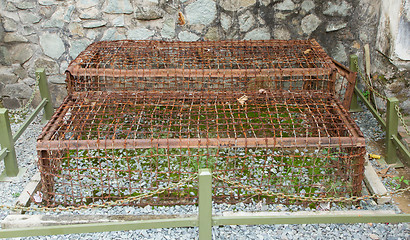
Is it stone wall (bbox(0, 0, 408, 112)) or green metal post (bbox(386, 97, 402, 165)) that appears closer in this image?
green metal post (bbox(386, 97, 402, 165))

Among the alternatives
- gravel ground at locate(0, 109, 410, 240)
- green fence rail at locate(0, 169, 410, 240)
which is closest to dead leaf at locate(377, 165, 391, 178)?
gravel ground at locate(0, 109, 410, 240)

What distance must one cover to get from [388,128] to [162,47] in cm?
257

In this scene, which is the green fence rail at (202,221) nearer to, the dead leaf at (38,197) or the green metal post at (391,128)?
the dead leaf at (38,197)

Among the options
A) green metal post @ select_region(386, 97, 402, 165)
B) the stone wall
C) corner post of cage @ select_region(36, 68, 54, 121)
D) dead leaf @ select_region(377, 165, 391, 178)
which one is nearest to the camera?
green metal post @ select_region(386, 97, 402, 165)

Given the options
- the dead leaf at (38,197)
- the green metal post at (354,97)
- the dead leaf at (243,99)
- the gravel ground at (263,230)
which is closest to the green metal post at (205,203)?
the gravel ground at (263,230)

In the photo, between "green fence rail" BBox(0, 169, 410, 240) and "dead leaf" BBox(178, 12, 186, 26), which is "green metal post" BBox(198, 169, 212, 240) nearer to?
"green fence rail" BBox(0, 169, 410, 240)

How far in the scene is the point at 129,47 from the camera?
4762 mm

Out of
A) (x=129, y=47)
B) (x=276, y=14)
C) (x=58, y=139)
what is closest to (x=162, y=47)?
(x=129, y=47)

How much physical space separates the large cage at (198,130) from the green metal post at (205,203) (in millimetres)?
624

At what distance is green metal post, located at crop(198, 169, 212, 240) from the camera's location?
2629 millimetres

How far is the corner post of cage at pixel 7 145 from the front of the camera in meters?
3.80

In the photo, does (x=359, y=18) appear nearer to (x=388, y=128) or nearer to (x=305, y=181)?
(x=388, y=128)

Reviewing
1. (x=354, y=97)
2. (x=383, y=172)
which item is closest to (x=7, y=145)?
(x=383, y=172)

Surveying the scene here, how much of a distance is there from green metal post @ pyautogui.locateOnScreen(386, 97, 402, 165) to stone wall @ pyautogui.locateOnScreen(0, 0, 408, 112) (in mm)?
1407
